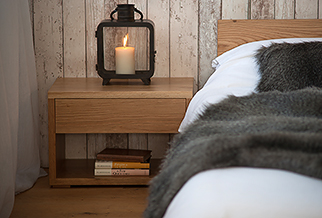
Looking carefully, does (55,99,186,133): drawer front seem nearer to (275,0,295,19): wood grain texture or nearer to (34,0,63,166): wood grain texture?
(34,0,63,166): wood grain texture

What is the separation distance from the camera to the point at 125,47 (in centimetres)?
174

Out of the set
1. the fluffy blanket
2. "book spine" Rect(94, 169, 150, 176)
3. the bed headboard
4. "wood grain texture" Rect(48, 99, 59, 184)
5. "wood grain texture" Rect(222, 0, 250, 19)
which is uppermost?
"wood grain texture" Rect(222, 0, 250, 19)

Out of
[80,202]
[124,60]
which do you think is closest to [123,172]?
[80,202]

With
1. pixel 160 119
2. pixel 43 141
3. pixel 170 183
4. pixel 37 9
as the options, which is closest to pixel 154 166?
pixel 160 119

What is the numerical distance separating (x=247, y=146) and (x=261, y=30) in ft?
4.60

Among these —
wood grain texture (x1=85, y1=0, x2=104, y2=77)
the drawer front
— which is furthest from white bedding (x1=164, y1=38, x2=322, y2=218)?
wood grain texture (x1=85, y1=0, x2=104, y2=77)

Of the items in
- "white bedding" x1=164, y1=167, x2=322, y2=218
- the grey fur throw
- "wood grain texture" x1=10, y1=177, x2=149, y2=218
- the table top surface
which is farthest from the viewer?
the table top surface

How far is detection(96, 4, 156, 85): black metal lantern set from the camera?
5.44 ft

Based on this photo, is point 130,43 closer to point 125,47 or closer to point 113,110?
point 125,47

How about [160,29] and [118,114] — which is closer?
[118,114]

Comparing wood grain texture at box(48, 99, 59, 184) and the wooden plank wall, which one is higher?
the wooden plank wall

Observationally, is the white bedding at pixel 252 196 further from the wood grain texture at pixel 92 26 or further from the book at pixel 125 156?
the wood grain texture at pixel 92 26

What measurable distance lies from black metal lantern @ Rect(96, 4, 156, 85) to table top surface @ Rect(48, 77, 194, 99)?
0.06 meters

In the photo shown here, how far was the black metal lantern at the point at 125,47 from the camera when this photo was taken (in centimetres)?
166
